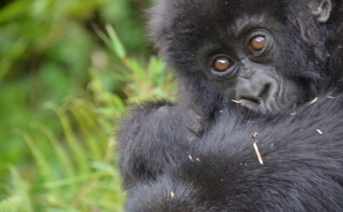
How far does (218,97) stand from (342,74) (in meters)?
0.83

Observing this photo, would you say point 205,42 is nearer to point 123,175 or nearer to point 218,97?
point 218,97

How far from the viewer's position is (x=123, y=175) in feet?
9.80

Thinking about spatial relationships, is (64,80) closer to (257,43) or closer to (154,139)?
(154,139)

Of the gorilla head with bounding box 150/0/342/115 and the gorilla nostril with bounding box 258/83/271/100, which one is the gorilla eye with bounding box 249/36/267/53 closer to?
the gorilla head with bounding box 150/0/342/115

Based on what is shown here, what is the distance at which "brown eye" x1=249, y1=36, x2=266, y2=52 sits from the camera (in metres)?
2.66

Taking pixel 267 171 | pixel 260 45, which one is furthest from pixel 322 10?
pixel 267 171

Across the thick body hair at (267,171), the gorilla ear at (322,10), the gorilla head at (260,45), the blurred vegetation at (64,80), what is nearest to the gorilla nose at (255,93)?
the gorilla head at (260,45)

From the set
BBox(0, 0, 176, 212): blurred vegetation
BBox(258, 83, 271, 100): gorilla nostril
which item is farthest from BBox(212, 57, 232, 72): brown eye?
BBox(0, 0, 176, 212): blurred vegetation

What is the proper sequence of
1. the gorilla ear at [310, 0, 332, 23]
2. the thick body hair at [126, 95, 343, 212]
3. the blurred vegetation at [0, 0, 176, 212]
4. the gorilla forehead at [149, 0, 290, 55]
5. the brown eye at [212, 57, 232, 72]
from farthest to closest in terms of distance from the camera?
the blurred vegetation at [0, 0, 176, 212] < the brown eye at [212, 57, 232, 72] < the gorilla forehead at [149, 0, 290, 55] < the gorilla ear at [310, 0, 332, 23] < the thick body hair at [126, 95, 343, 212]

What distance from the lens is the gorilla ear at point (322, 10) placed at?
2.54m

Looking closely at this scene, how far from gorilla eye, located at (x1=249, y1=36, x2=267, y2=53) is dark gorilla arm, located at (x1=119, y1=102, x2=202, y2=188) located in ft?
1.74

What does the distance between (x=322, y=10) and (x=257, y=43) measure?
370 mm

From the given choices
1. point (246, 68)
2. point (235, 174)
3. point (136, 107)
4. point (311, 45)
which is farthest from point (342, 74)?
point (136, 107)

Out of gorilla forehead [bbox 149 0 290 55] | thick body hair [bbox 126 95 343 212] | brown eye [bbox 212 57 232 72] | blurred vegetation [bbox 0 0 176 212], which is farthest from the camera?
blurred vegetation [bbox 0 0 176 212]
